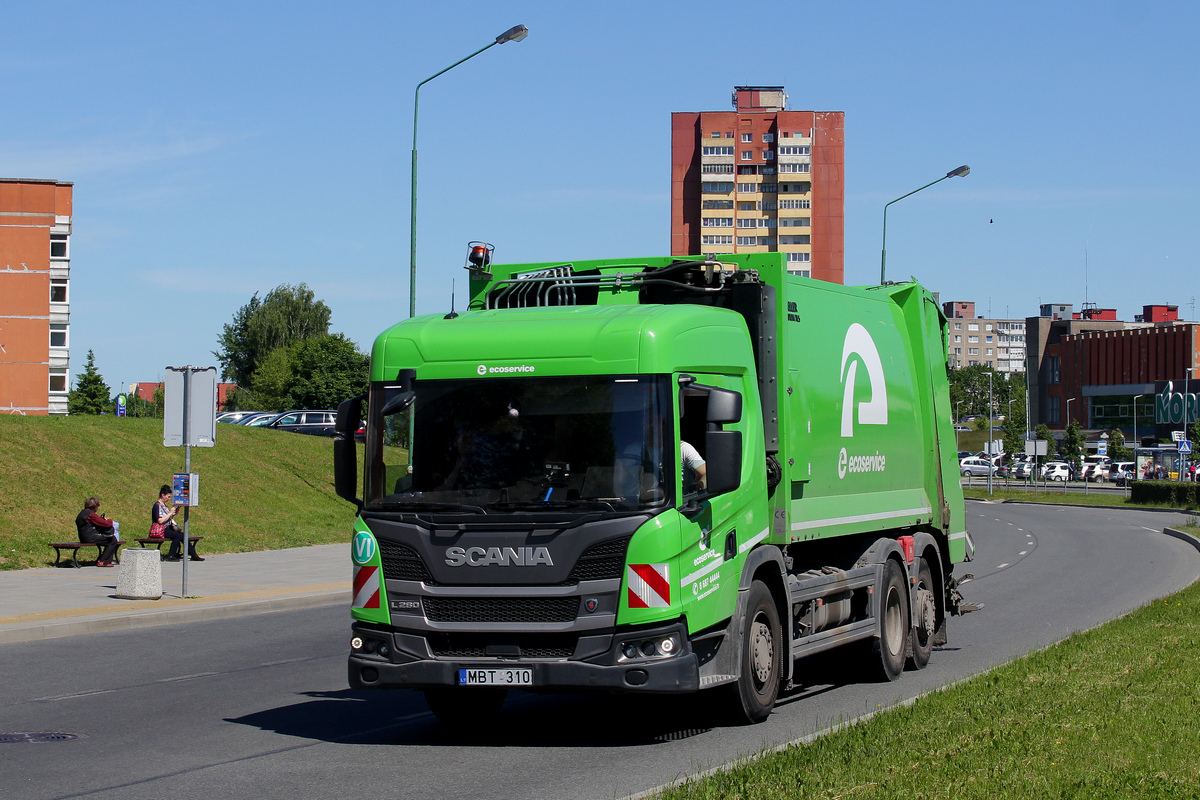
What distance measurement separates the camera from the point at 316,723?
32.2 ft

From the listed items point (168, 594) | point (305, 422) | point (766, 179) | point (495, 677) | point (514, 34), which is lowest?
point (168, 594)

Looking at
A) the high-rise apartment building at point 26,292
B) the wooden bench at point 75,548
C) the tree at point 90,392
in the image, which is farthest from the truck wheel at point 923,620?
the tree at point 90,392

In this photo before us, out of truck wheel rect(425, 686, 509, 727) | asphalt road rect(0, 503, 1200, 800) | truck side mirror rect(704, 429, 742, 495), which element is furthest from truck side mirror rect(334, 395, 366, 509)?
truck side mirror rect(704, 429, 742, 495)

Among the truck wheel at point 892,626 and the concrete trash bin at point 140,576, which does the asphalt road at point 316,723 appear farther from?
the concrete trash bin at point 140,576

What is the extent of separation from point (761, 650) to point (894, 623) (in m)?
3.06

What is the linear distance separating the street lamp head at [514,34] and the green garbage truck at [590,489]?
17836 mm

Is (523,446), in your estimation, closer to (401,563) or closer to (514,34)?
(401,563)

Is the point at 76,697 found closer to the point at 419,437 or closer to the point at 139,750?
the point at 139,750

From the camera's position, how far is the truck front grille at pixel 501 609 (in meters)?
8.27

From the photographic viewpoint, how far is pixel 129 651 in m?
14.3

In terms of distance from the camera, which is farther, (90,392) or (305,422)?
(90,392)

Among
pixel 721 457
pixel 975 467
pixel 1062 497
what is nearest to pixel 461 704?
pixel 721 457

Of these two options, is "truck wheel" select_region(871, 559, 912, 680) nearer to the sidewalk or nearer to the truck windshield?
the truck windshield

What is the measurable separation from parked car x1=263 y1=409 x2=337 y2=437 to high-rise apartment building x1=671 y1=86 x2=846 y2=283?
283ft
